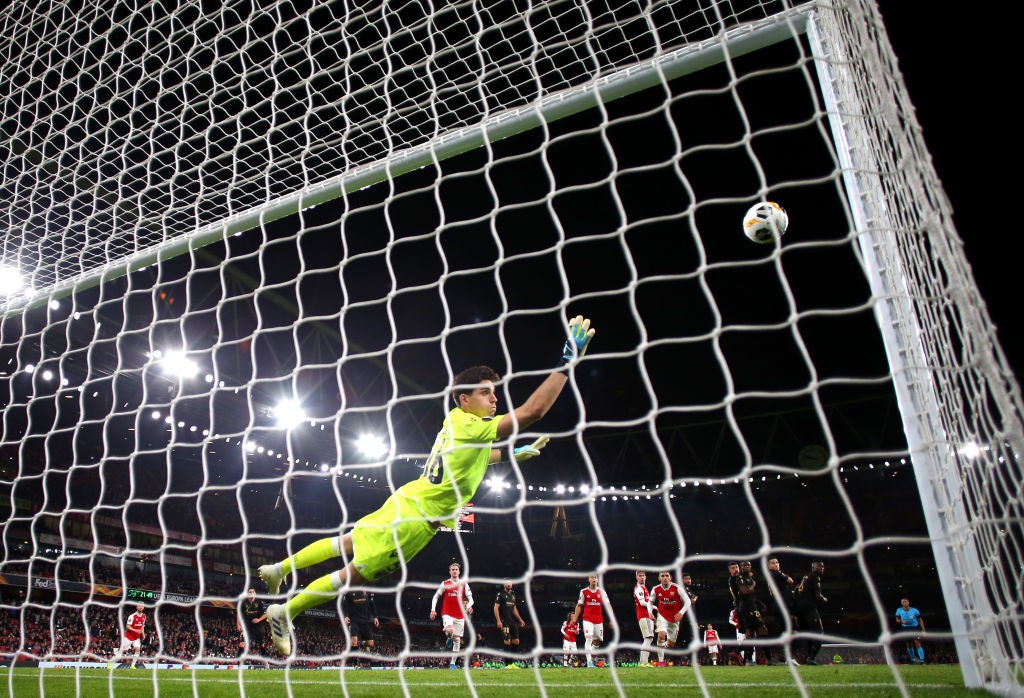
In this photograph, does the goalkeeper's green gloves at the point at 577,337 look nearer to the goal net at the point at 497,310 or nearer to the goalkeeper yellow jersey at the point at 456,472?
the goal net at the point at 497,310

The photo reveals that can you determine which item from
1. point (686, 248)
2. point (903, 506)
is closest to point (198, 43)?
point (686, 248)

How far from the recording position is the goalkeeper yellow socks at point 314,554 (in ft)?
10.7

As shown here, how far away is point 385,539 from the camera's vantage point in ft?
10.2

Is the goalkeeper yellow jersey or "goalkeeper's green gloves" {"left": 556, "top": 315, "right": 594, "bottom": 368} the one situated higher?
"goalkeeper's green gloves" {"left": 556, "top": 315, "right": 594, "bottom": 368}

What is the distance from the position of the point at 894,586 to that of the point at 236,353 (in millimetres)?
21848

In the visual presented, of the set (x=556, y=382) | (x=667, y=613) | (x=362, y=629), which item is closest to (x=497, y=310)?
(x=667, y=613)

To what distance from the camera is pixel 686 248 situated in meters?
10.4

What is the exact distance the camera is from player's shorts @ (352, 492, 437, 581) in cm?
304

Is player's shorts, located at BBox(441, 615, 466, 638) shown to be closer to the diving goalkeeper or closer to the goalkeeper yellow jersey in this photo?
the diving goalkeeper

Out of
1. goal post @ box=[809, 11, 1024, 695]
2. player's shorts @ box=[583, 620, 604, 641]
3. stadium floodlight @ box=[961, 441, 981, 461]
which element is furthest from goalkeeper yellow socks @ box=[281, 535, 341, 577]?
player's shorts @ box=[583, 620, 604, 641]

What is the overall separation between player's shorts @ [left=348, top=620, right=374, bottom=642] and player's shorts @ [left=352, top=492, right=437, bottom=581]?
74.0 ft

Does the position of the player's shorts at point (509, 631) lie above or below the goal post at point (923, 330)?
below

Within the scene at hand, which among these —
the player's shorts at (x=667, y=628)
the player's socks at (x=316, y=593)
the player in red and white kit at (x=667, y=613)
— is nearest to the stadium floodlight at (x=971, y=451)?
the player's socks at (x=316, y=593)

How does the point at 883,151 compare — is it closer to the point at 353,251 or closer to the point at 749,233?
the point at 749,233
